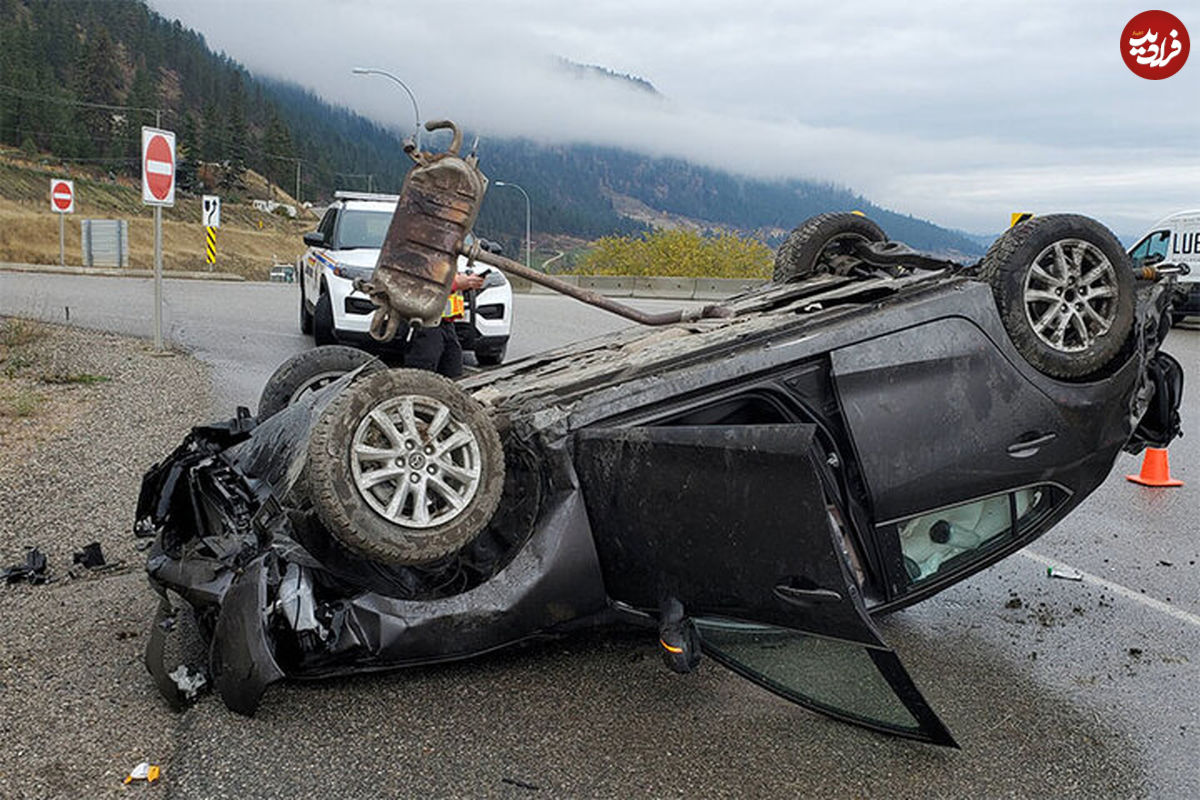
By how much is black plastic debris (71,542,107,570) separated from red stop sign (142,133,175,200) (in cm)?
713

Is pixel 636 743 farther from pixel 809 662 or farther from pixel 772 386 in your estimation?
pixel 772 386

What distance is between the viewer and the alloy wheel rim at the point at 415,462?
9.86 ft

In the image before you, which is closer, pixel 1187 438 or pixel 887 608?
pixel 887 608

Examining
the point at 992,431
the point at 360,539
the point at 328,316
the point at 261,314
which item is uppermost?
the point at 992,431

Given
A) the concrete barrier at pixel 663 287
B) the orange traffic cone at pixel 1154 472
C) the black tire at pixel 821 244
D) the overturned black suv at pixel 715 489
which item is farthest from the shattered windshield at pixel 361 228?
the concrete barrier at pixel 663 287

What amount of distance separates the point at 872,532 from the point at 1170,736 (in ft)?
3.61

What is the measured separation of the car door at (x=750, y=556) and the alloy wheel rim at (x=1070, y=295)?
0.97 metres

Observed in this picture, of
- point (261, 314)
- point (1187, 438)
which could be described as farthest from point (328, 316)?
point (1187, 438)

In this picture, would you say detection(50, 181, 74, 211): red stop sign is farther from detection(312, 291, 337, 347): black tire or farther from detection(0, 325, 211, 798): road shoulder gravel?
detection(0, 325, 211, 798): road shoulder gravel

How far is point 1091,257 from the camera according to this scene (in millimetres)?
3594

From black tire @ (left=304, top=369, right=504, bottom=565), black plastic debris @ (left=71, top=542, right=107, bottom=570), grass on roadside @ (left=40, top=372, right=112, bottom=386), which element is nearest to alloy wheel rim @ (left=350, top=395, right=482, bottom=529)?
black tire @ (left=304, top=369, right=504, bottom=565)

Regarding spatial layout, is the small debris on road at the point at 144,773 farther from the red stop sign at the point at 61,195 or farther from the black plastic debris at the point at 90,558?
the red stop sign at the point at 61,195

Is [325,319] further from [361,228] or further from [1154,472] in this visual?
[1154,472]

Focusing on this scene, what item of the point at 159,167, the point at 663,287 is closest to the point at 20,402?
the point at 159,167
